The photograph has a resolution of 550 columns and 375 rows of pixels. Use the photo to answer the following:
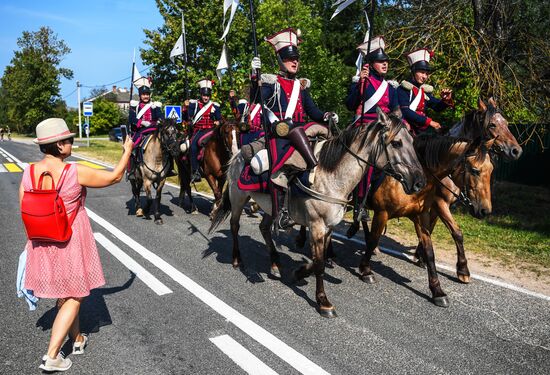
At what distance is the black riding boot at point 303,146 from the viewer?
4984 mm

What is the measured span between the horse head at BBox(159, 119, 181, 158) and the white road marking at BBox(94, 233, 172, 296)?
2.39 m

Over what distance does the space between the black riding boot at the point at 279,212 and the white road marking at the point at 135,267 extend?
1.58 m

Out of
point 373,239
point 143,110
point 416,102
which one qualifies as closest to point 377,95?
point 416,102

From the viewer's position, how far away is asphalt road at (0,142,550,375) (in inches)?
154

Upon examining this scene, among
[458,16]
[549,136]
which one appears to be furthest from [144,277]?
[549,136]

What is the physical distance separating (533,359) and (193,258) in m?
4.61

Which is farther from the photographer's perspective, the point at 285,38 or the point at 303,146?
the point at 285,38

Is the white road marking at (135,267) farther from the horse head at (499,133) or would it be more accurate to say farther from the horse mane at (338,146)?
the horse head at (499,133)

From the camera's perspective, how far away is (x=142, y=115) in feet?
34.4

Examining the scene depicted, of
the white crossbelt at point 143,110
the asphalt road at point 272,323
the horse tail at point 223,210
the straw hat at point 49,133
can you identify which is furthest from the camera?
the white crossbelt at point 143,110

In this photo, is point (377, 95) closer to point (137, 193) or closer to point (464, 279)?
point (464, 279)

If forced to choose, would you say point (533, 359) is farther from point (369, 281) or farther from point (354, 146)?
point (354, 146)

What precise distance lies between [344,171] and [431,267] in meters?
1.61

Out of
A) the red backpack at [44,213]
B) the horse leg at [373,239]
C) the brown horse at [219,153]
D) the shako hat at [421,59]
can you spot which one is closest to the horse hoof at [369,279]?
the horse leg at [373,239]
